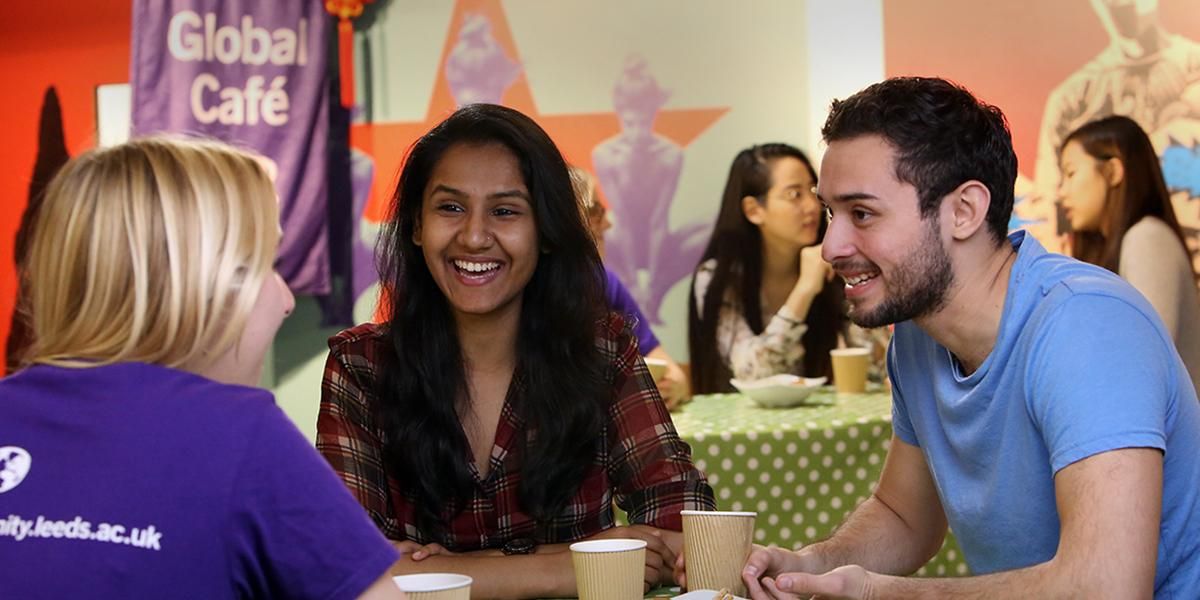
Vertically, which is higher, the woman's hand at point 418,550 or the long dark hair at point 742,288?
the long dark hair at point 742,288

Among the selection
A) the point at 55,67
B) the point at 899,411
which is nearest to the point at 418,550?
the point at 899,411

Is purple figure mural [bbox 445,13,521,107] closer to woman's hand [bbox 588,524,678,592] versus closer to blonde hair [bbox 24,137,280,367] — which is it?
woman's hand [bbox 588,524,678,592]

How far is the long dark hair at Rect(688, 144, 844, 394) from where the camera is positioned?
18.1 feet

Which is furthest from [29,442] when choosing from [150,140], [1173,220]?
[1173,220]

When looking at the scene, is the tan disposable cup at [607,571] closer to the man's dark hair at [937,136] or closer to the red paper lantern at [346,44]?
the man's dark hair at [937,136]

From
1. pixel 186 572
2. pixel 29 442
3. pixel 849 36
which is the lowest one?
pixel 186 572

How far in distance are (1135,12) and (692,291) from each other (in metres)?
2.31

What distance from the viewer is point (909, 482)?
2080 mm

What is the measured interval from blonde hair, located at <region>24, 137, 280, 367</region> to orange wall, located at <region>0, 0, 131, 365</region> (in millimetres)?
4665

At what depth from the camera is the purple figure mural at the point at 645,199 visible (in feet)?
18.6

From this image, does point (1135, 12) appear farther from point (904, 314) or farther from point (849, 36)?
point (904, 314)

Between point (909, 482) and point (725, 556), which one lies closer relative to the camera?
point (725, 556)

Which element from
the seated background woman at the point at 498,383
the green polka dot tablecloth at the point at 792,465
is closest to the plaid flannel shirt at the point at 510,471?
the seated background woman at the point at 498,383

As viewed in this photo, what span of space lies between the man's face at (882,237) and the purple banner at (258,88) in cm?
375
